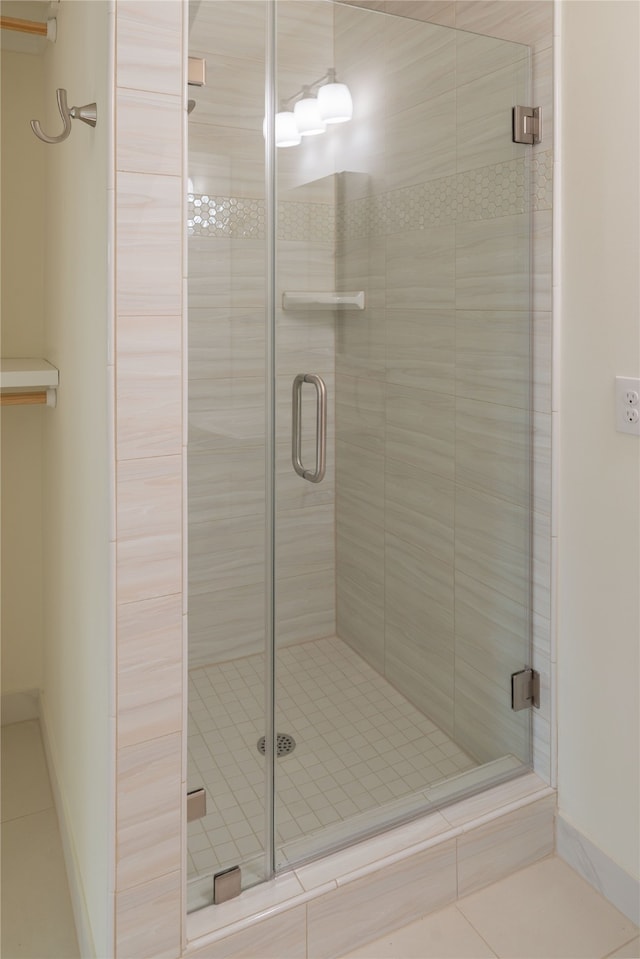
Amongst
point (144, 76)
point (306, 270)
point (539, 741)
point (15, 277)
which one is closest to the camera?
point (144, 76)

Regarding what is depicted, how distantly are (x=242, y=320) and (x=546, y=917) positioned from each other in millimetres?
1479

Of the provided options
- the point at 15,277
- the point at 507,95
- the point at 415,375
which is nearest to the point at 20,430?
the point at 15,277

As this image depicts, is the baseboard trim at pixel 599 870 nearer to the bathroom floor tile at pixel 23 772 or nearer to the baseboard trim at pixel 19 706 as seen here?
the bathroom floor tile at pixel 23 772

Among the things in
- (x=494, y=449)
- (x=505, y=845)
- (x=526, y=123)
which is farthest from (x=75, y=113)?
(x=505, y=845)

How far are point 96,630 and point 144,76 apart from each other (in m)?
0.96

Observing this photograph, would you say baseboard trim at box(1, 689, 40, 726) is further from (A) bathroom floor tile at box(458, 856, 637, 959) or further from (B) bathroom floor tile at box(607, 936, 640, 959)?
(B) bathroom floor tile at box(607, 936, 640, 959)

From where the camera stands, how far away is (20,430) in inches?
89.9

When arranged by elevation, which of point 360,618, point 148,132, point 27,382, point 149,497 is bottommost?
point 360,618

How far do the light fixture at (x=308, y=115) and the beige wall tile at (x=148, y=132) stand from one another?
0.32 metres

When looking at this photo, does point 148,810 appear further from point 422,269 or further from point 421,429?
point 422,269

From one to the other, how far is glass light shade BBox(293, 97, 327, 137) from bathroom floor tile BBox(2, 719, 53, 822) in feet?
6.15

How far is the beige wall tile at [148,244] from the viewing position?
3.76ft

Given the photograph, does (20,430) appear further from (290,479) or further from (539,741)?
(539,741)

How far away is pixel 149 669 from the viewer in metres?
1.25
